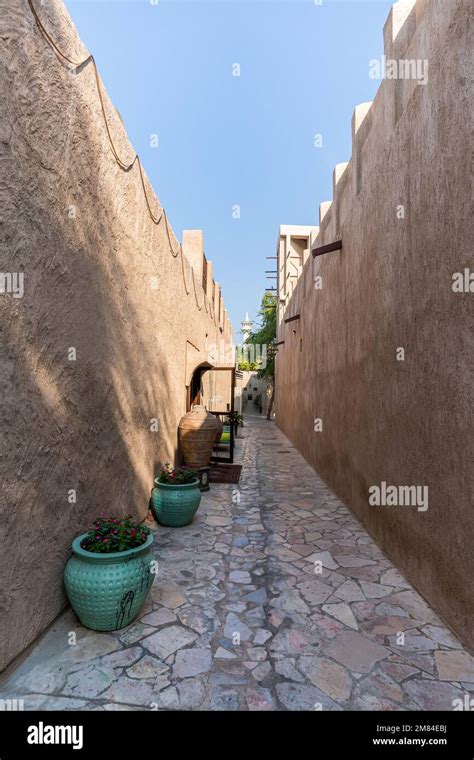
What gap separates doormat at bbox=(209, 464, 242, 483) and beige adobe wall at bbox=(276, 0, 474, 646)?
2452 mm

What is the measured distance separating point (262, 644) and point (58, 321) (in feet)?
9.34

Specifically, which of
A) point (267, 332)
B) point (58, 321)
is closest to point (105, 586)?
point (58, 321)

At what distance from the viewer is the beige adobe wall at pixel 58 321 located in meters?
2.35

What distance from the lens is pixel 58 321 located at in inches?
114

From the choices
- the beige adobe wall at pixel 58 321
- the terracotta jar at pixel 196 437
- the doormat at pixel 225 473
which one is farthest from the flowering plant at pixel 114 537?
the doormat at pixel 225 473

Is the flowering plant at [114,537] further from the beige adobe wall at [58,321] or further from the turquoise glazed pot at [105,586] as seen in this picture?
the beige adobe wall at [58,321]

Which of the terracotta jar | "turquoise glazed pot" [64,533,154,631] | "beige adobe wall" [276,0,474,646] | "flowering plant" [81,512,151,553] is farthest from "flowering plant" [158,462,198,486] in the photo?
"beige adobe wall" [276,0,474,646]

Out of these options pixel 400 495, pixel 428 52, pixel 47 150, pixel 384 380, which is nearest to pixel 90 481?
pixel 47 150

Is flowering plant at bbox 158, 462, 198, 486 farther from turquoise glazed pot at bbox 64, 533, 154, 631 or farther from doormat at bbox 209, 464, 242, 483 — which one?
doormat at bbox 209, 464, 242, 483

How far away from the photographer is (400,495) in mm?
3760

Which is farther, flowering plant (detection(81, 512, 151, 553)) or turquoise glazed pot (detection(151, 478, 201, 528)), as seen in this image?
Result: turquoise glazed pot (detection(151, 478, 201, 528))

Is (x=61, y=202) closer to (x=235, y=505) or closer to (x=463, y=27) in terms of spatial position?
(x=463, y=27)

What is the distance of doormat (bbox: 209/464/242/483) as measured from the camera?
751 cm
